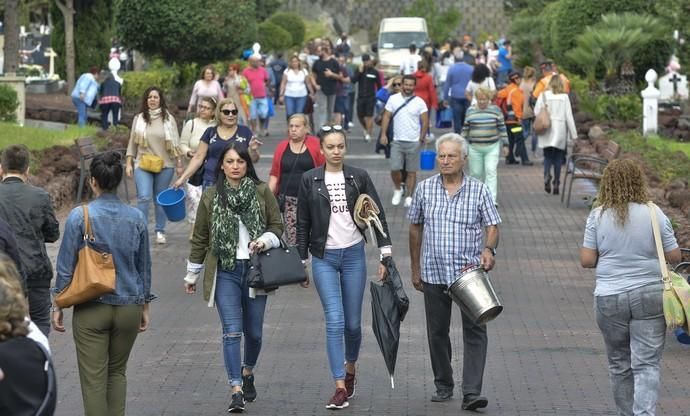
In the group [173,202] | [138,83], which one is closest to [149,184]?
[173,202]

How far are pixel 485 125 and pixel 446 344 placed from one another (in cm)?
810

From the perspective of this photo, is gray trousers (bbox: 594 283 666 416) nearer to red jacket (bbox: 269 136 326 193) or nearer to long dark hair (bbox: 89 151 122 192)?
long dark hair (bbox: 89 151 122 192)

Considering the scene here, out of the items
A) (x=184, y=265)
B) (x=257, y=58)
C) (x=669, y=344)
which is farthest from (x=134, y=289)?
(x=257, y=58)

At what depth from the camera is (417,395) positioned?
9508 millimetres

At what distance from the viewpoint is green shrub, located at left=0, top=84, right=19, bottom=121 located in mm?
25016

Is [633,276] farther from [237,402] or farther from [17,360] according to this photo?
[17,360]

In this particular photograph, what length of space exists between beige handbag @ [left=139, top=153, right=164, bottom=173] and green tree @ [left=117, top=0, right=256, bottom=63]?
18236 mm

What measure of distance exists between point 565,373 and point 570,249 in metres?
5.78

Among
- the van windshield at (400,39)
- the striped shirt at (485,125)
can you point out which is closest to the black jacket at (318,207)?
the striped shirt at (485,125)

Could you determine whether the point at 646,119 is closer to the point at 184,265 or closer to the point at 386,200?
the point at 386,200

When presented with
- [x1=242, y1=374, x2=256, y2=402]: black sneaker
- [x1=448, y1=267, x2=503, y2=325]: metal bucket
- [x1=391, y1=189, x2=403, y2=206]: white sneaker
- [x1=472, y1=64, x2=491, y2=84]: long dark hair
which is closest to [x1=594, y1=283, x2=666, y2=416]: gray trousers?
[x1=448, y1=267, x2=503, y2=325]: metal bucket

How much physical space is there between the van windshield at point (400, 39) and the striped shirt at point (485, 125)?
111ft

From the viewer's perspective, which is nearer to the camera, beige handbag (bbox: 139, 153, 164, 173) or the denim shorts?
beige handbag (bbox: 139, 153, 164, 173)

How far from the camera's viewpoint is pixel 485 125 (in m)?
17.1
